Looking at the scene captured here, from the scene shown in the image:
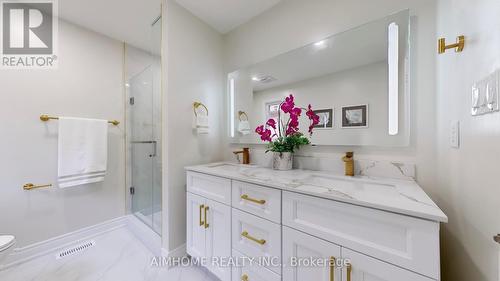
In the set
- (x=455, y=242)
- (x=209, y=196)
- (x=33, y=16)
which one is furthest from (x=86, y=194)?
(x=455, y=242)

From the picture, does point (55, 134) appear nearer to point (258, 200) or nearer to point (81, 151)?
point (81, 151)

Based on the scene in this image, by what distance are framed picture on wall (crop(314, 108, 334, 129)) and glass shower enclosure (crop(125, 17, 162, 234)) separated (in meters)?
1.41

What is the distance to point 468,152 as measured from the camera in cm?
66

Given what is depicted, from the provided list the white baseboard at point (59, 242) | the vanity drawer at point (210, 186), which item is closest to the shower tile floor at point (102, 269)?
the white baseboard at point (59, 242)

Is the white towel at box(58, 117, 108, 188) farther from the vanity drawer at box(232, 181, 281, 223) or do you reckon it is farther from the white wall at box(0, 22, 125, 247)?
the vanity drawer at box(232, 181, 281, 223)

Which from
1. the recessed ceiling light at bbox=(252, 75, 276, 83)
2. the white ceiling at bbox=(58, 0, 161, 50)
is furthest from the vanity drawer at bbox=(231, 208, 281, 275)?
the white ceiling at bbox=(58, 0, 161, 50)

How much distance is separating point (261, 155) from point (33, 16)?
2.48 metres

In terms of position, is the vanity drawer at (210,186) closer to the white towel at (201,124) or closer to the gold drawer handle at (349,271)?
the white towel at (201,124)

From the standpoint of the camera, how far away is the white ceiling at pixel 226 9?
1.56 metres

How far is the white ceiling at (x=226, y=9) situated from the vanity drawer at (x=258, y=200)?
153cm

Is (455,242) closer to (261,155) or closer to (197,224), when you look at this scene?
(261,155)

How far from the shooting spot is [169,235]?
1.54 m

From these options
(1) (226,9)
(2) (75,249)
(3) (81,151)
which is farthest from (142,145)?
(1) (226,9)

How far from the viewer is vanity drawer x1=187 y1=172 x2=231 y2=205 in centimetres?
121
